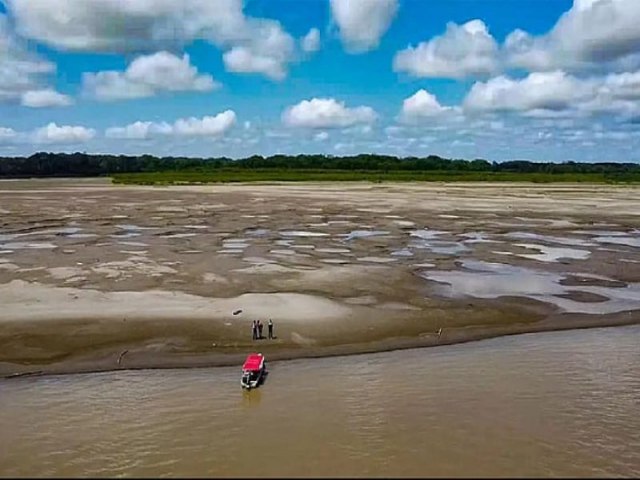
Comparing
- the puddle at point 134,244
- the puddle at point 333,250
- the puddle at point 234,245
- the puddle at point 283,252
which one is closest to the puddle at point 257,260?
the puddle at point 283,252

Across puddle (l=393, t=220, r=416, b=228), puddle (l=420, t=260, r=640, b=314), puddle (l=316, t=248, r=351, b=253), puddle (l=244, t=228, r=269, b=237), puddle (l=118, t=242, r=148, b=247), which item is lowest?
puddle (l=420, t=260, r=640, b=314)

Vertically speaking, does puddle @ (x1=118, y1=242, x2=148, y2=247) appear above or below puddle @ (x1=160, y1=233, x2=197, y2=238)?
above

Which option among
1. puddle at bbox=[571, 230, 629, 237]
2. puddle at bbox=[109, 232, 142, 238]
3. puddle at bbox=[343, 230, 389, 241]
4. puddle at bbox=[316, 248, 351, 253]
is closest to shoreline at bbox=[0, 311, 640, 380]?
puddle at bbox=[316, 248, 351, 253]

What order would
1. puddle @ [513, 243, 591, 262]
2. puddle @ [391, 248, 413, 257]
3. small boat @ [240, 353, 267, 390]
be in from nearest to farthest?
small boat @ [240, 353, 267, 390] < puddle @ [513, 243, 591, 262] < puddle @ [391, 248, 413, 257]

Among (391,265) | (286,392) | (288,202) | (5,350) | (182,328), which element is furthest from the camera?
(288,202)

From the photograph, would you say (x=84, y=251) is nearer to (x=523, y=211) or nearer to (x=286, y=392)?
(x=286, y=392)

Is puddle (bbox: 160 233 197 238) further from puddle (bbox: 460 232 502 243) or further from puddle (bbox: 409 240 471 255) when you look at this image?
puddle (bbox: 460 232 502 243)

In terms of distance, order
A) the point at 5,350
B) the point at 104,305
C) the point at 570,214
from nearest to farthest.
Answer: 1. the point at 5,350
2. the point at 104,305
3. the point at 570,214

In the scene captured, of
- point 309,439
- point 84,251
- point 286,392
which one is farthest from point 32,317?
point 84,251
